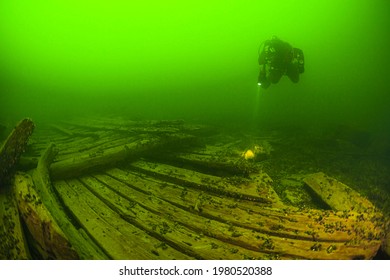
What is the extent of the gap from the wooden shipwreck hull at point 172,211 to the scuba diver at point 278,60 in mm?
2468

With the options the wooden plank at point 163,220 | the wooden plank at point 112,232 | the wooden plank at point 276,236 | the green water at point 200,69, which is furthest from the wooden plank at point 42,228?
the green water at point 200,69

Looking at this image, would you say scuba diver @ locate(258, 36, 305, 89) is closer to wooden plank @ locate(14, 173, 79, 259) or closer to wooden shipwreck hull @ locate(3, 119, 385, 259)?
wooden shipwreck hull @ locate(3, 119, 385, 259)

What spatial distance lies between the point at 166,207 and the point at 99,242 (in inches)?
27.0

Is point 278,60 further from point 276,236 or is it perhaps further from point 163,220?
point 163,220

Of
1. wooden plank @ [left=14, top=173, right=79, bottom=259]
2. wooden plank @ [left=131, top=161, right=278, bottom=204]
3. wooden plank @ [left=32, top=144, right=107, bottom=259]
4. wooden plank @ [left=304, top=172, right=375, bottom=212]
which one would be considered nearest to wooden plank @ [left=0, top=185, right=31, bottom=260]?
wooden plank @ [left=14, top=173, right=79, bottom=259]

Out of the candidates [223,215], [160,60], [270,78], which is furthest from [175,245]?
[160,60]

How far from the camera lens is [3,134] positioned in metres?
3.74

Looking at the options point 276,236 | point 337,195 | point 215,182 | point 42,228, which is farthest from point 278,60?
point 42,228

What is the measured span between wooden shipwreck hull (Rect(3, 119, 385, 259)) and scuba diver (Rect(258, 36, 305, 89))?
8.10 ft

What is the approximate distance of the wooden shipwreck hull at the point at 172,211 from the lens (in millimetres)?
2205

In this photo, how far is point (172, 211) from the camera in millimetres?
2574

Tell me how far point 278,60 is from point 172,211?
151 inches

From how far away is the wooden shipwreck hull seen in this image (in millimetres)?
2205
